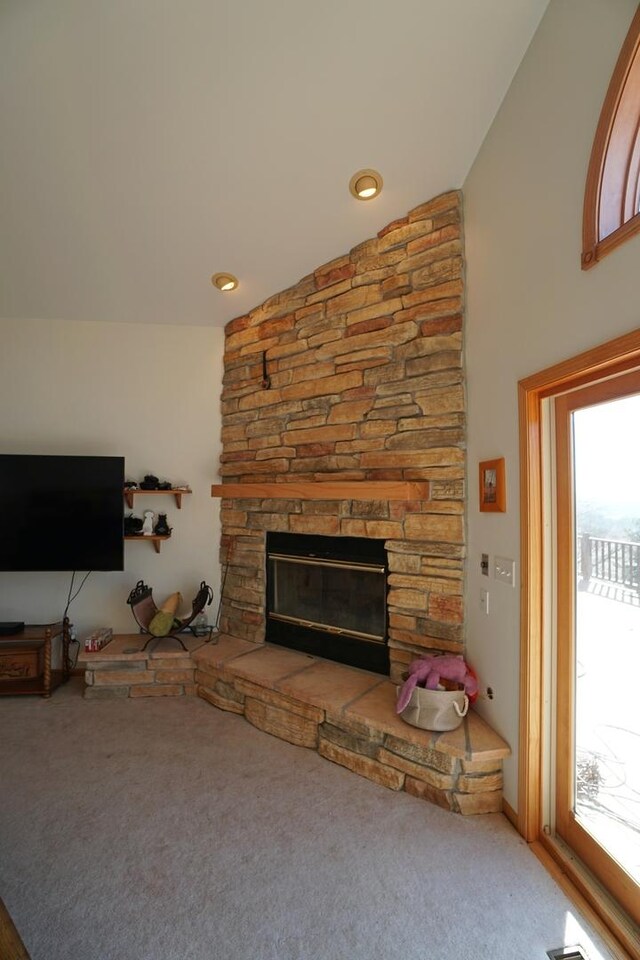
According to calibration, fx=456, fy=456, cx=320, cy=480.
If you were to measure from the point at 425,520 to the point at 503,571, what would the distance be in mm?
568

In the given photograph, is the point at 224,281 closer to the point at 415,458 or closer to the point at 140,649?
the point at 415,458

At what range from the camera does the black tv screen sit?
3.20 meters

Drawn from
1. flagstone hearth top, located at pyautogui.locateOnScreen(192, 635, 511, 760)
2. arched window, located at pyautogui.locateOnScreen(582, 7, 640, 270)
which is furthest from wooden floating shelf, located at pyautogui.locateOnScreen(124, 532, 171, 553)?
arched window, located at pyautogui.locateOnScreen(582, 7, 640, 270)

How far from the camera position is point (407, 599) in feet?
8.48

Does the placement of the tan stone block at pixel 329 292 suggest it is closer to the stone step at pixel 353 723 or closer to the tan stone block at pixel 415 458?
the tan stone block at pixel 415 458

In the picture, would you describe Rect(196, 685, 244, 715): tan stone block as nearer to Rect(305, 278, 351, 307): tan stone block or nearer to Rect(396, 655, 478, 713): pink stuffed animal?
Rect(396, 655, 478, 713): pink stuffed animal

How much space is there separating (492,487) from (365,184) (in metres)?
1.74

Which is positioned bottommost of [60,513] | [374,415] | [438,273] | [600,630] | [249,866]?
[249,866]

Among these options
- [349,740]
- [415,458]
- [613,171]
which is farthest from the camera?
[415,458]

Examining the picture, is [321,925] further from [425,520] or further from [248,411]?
[248,411]

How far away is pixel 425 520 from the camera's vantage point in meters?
2.52

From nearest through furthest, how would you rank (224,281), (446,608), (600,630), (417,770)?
(600,630) < (417,770) < (446,608) < (224,281)

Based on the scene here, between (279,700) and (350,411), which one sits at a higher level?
(350,411)

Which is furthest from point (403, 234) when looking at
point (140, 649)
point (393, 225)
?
point (140, 649)
